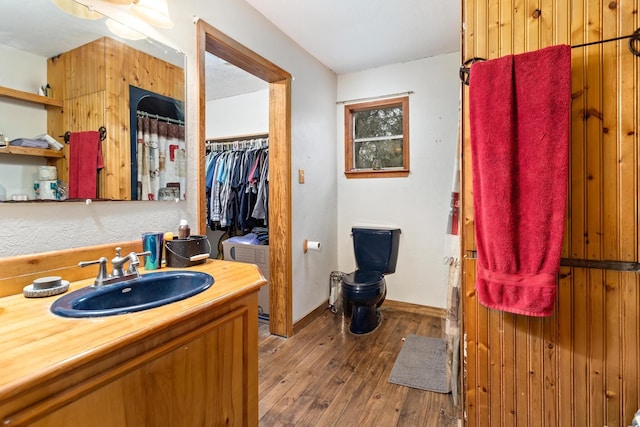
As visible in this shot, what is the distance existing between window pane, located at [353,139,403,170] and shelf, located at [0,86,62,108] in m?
2.46

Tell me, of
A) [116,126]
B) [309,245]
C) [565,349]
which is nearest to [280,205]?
[309,245]

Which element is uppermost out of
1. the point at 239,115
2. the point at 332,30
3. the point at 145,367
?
the point at 332,30

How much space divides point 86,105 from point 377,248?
231 centimetres

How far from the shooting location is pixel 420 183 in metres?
2.79

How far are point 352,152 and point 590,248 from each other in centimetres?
232

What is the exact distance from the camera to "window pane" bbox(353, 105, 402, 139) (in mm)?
2938

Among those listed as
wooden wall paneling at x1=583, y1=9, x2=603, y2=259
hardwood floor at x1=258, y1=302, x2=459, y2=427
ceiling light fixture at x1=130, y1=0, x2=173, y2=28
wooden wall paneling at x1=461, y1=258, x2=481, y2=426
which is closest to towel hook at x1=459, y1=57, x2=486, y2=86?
wooden wall paneling at x1=583, y1=9, x2=603, y2=259

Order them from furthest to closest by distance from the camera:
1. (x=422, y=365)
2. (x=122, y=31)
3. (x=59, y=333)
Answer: (x=422, y=365) < (x=122, y=31) < (x=59, y=333)

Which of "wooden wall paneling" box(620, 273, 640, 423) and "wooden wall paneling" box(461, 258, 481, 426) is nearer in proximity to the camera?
"wooden wall paneling" box(620, 273, 640, 423)

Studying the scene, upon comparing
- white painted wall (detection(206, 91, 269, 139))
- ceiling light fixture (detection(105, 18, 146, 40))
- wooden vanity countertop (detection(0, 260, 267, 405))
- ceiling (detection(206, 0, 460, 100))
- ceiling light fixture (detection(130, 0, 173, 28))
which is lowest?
wooden vanity countertop (detection(0, 260, 267, 405))

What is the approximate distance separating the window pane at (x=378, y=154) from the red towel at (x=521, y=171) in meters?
1.87

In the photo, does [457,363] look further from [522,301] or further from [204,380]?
[204,380]

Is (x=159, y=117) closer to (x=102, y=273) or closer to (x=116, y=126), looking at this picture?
(x=116, y=126)

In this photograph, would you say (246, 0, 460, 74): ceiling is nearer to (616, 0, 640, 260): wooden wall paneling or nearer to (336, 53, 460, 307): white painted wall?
(336, 53, 460, 307): white painted wall
